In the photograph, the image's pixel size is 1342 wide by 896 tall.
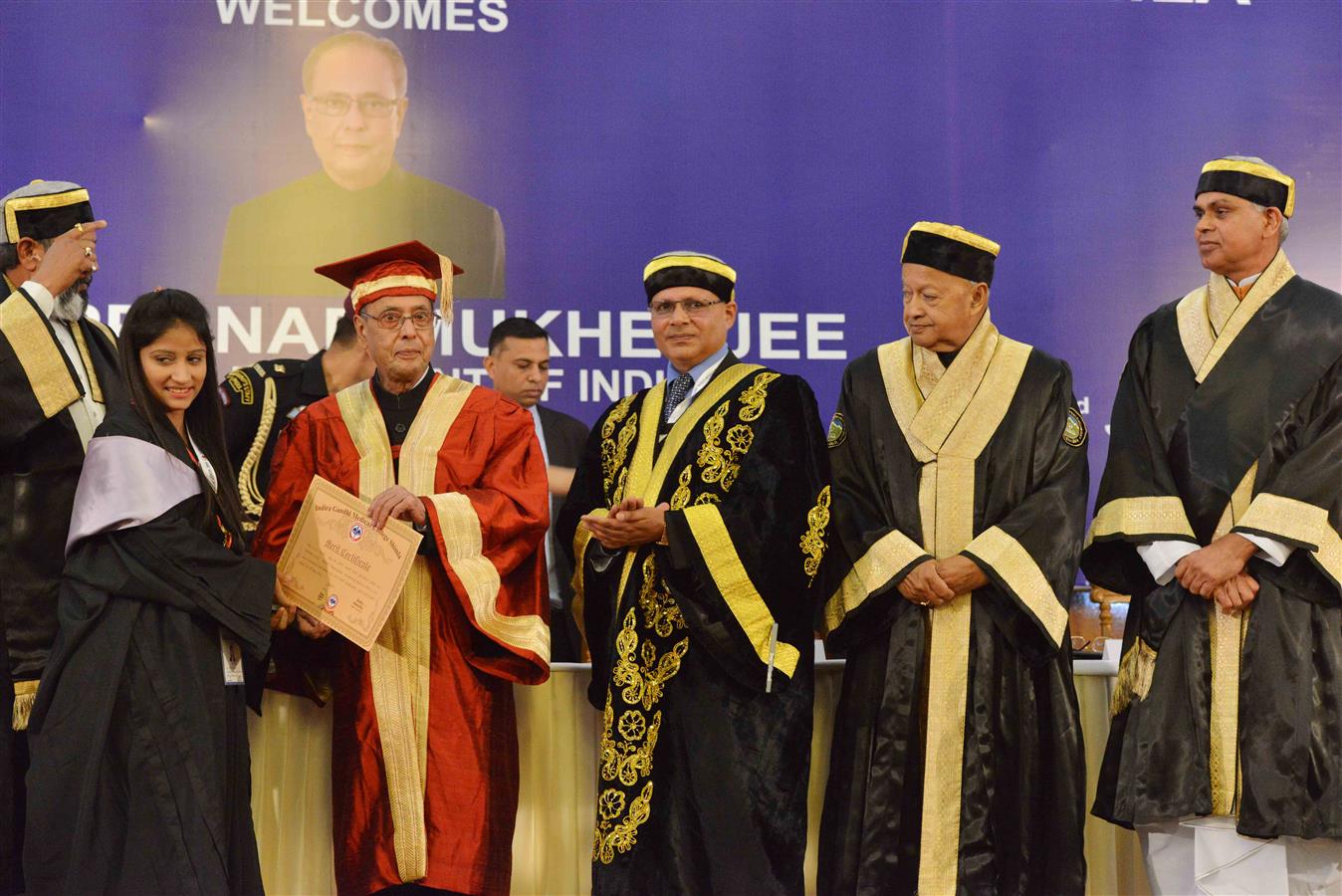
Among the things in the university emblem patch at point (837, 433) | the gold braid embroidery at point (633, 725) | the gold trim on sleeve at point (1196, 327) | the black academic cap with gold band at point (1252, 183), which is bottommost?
the gold braid embroidery at point (633, 725)

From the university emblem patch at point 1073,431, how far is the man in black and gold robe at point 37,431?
2.64 m

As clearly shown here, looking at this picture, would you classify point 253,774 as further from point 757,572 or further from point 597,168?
point 597,168

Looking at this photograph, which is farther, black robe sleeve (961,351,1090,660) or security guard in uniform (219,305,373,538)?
security guard in uniform (219,305,373,538)

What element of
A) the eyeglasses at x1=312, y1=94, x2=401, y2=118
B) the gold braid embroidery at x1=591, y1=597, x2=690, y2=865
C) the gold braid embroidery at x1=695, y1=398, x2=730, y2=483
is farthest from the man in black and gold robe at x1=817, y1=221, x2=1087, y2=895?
the eyeglasses at x1=312, y1=94, x2=401, y2=118

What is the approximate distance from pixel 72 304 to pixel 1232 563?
3.22 metres

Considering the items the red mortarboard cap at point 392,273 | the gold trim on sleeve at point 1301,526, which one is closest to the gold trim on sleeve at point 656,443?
the red mortarboard cap at point 392,273

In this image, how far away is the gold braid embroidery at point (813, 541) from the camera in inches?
168

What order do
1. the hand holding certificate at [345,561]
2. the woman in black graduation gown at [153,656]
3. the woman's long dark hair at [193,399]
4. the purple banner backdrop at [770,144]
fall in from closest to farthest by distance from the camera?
the woman in black graduation gown at [153,656]
the woman's long dark hair at [193,399]
the hand holding certificate at [345,561]
the purple banner backdrop at [770,144]

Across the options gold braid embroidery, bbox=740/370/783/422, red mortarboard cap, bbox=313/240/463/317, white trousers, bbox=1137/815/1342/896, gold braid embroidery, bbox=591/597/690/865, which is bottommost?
white trousers, bbox=1137/815/1342/896

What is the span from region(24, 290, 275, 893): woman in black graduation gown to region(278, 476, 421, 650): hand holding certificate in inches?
6.2

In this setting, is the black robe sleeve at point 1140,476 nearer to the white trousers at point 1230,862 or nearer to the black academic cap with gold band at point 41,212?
the white trousers at point 1230,862

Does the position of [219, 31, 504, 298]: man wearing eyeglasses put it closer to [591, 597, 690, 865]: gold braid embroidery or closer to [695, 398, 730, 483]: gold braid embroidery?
[695, 398, 730, 483]: gold braid embroidery

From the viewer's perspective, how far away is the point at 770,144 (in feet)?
20.9

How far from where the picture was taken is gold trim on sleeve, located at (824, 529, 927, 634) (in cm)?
422
